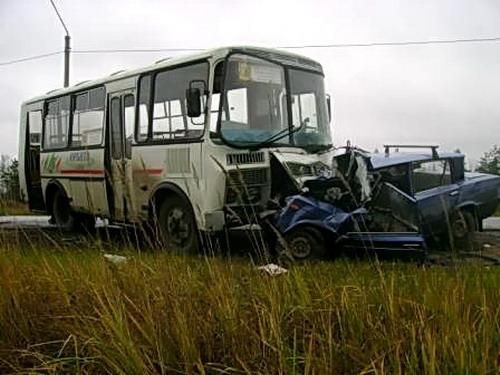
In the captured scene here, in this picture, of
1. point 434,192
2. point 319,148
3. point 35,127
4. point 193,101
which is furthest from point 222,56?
point 35,127

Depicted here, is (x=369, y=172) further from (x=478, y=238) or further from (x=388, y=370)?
(x=388, y=370)

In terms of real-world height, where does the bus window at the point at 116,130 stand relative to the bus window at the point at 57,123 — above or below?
below

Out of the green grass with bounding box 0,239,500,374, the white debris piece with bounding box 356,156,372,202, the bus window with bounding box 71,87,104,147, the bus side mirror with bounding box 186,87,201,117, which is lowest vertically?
the green grass with bounding box 0,239,500,374

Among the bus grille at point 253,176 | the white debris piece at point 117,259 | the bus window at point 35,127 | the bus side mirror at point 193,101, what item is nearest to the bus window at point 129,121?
the bus side mirror at point 193,101

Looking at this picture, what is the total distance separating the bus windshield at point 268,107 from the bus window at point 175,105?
14.3 inches

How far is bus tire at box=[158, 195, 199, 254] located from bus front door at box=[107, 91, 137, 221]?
640 mm

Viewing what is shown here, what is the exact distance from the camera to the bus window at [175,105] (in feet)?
27.0

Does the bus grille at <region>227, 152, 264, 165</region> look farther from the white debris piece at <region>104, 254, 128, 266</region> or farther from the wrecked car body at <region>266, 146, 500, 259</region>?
the white debris piece at <region>104, 254, 128, 266</region>

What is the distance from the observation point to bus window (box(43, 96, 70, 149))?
38.7 feet

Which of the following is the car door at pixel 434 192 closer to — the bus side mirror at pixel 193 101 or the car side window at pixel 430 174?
the car side window at pixel 430 174

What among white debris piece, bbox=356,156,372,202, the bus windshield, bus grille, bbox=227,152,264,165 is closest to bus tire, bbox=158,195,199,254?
bus grille, bbox=227,152,264,165

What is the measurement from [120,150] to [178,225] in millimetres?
1957

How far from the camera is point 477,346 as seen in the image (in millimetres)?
2760

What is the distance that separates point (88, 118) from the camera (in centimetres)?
1093
